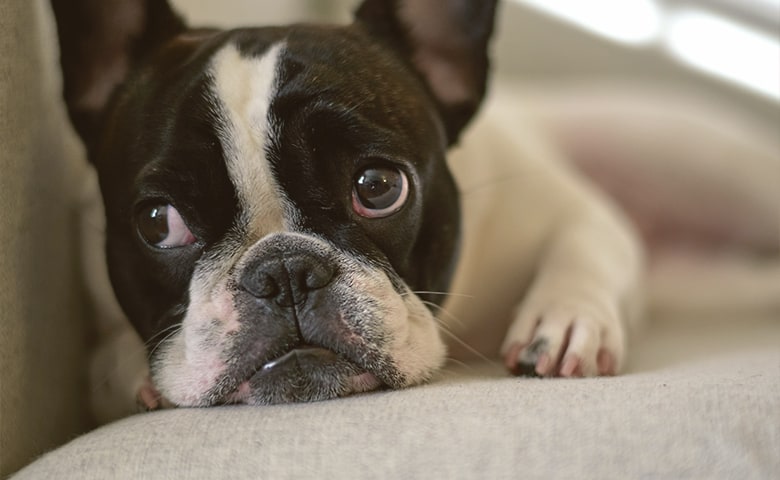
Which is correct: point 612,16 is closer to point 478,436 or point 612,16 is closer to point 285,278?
point 285,278

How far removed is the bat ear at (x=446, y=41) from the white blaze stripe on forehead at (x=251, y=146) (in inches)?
14.5

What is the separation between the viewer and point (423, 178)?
153 centimetres

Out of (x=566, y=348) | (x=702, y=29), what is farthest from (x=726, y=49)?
(x=566, y=348)

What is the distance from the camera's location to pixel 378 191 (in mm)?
1441

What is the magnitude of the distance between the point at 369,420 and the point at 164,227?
48 cm

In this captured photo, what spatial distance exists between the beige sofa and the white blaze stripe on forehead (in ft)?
0.98

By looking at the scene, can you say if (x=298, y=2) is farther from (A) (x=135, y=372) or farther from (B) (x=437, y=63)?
(A) (x=135, y=372)

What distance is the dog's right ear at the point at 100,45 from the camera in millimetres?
1622

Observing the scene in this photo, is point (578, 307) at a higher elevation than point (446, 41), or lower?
lower

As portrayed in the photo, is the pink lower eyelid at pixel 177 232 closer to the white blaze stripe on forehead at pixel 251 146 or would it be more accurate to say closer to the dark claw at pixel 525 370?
the white blaze stripe on forehead at pixel 251 146

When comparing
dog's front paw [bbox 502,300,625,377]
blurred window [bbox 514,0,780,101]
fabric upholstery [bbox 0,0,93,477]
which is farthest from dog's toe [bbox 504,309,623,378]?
blurred window [bbox 514,0,780,101]

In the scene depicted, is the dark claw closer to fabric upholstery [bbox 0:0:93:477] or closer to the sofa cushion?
the sofa cushion

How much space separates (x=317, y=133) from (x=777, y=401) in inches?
28.4

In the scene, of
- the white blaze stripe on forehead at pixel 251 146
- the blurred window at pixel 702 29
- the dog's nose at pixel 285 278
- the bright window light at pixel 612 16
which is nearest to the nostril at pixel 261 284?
the dog's nose at pixel 285 278
